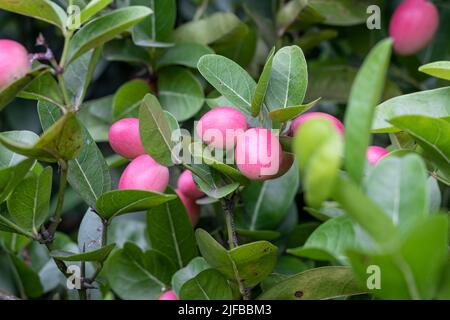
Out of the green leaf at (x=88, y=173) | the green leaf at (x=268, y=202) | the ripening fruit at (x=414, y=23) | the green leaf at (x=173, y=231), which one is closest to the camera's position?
the green leaf at (x=88, y=173)

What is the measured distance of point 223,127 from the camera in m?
0.76


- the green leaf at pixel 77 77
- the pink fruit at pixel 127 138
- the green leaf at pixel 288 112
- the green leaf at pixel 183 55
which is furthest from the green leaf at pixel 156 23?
the green leaf at pixel 288 112

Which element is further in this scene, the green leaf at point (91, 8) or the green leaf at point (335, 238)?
the green leaf at point (91, 8)

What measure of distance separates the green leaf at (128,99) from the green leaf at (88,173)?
29 centimetres

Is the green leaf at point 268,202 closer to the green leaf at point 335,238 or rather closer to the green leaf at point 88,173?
the green leaf at point 88,173

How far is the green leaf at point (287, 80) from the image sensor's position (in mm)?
799

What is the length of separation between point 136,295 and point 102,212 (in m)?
0.23

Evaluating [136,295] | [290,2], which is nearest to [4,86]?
[136,295]

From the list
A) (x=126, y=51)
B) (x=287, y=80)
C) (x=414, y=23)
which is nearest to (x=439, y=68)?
(x=287, y=80)

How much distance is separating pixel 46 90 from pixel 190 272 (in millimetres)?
259

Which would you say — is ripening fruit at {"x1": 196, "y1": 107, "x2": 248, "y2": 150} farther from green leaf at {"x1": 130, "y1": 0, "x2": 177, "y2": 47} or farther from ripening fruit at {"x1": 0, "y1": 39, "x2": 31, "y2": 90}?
green leaf at {"x1": 130, "y1": 0, "x2": 177, "y2": 47}

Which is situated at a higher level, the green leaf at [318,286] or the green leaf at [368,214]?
the green leaf at [368,214]

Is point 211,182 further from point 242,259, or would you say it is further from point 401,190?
point 401,190

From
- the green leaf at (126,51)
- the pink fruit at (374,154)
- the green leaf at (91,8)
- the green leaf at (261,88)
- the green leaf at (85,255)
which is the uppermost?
the green leaf at (91,8)
